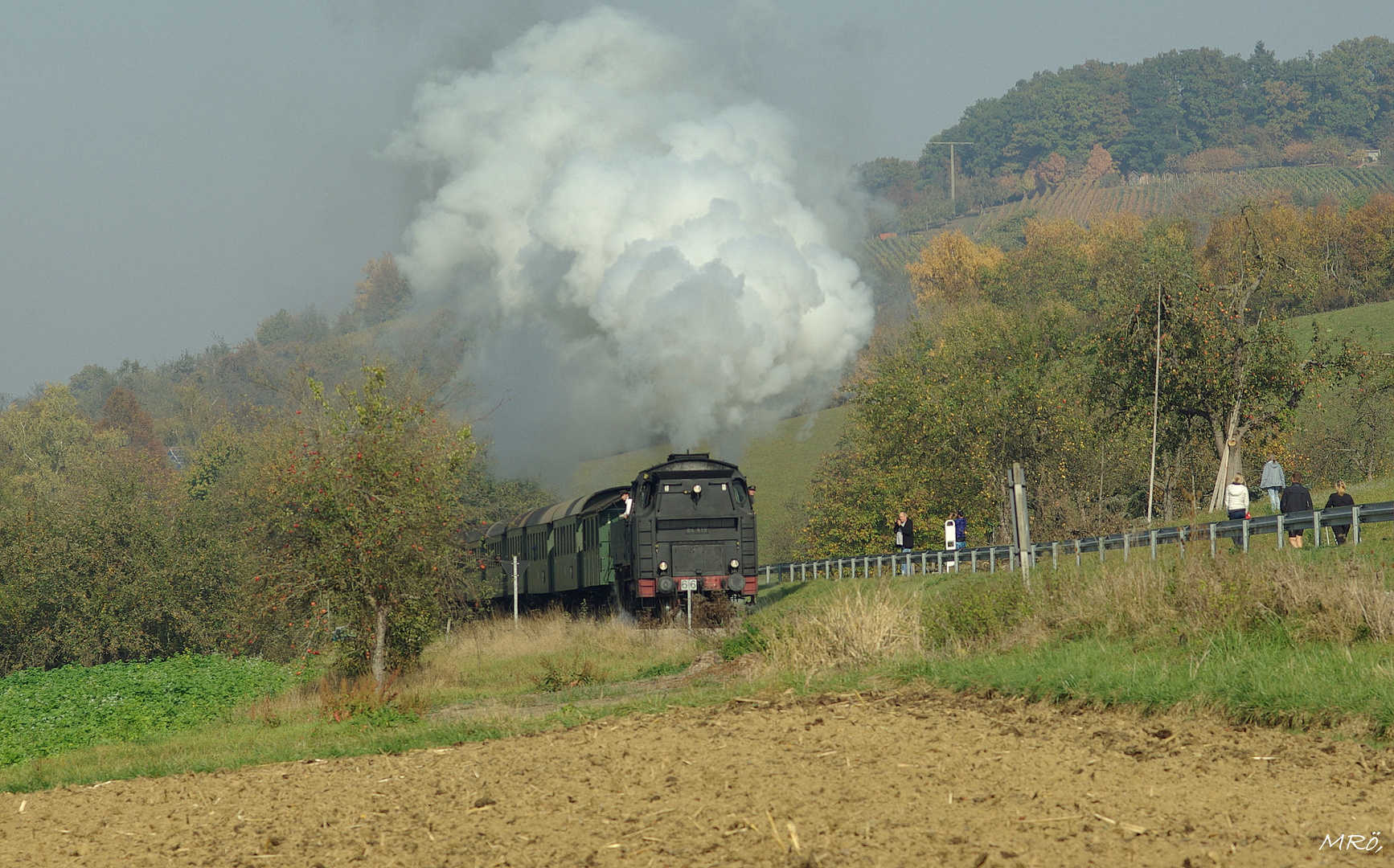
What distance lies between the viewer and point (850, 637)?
16.2 metres

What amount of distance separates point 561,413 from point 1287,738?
130ft

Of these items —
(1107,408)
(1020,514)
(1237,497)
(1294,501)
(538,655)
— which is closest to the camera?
(1020,514)

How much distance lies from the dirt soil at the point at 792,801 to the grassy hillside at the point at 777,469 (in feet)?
94.1

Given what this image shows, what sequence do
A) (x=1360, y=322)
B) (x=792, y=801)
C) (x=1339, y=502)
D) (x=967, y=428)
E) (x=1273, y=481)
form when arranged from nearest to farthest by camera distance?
(x=792, y=801) → (x=1339, y=502) → (x=1273, y=481) → (x=967, y=428) → (x=1360, y=322)

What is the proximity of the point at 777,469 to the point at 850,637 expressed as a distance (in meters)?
Answer: 68.9

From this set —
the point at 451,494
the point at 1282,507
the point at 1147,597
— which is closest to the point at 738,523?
the point at 451,494

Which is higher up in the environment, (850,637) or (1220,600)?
(1220,600)

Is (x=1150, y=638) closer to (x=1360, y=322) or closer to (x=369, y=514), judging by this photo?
(x=369, y=514)

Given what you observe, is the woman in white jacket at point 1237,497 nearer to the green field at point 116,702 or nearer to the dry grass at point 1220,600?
the dry grass at point 1220,600

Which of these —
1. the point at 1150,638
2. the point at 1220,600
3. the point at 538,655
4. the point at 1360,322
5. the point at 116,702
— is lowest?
the point at 116,702

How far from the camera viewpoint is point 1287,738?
9859 mm

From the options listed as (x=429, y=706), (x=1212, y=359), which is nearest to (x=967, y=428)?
(x=1212, y=359)

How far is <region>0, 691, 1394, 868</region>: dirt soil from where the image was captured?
290 inches

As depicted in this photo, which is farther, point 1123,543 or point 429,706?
point 1123,543
